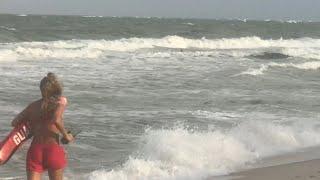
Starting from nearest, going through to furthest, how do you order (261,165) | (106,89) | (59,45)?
(261,165) → (106,89) → (59,45)

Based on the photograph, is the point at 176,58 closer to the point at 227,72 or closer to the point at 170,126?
the point at 227,72

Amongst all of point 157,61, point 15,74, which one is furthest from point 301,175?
point 157,61

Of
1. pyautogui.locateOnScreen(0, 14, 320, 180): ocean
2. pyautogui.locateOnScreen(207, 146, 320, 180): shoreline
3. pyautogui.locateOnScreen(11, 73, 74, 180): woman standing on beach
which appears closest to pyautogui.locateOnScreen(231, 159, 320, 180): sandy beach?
pyautogui.locateOnScreen(207, 146, 320, 180): shoreline

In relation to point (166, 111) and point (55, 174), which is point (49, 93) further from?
point (166, 111)

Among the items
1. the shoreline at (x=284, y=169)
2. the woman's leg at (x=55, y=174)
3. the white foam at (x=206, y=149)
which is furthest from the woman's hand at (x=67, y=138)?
the shoreline at (x=284, y=169)

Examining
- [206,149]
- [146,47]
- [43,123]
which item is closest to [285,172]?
[206,149]

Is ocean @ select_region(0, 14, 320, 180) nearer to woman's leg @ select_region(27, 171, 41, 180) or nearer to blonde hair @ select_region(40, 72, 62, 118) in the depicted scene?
woman's leg @ select_region(27, 171, 41, 180)

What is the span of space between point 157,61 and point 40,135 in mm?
22134

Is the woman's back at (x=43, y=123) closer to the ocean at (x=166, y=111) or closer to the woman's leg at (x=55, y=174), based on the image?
the woman's leg at (x=55, y=174)

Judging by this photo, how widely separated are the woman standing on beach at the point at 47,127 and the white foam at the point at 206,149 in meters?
2.00

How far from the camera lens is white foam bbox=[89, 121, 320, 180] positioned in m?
7.88

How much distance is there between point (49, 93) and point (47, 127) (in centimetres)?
31

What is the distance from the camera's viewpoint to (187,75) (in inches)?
840

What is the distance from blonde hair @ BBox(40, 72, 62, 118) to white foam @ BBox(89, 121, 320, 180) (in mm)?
2307
